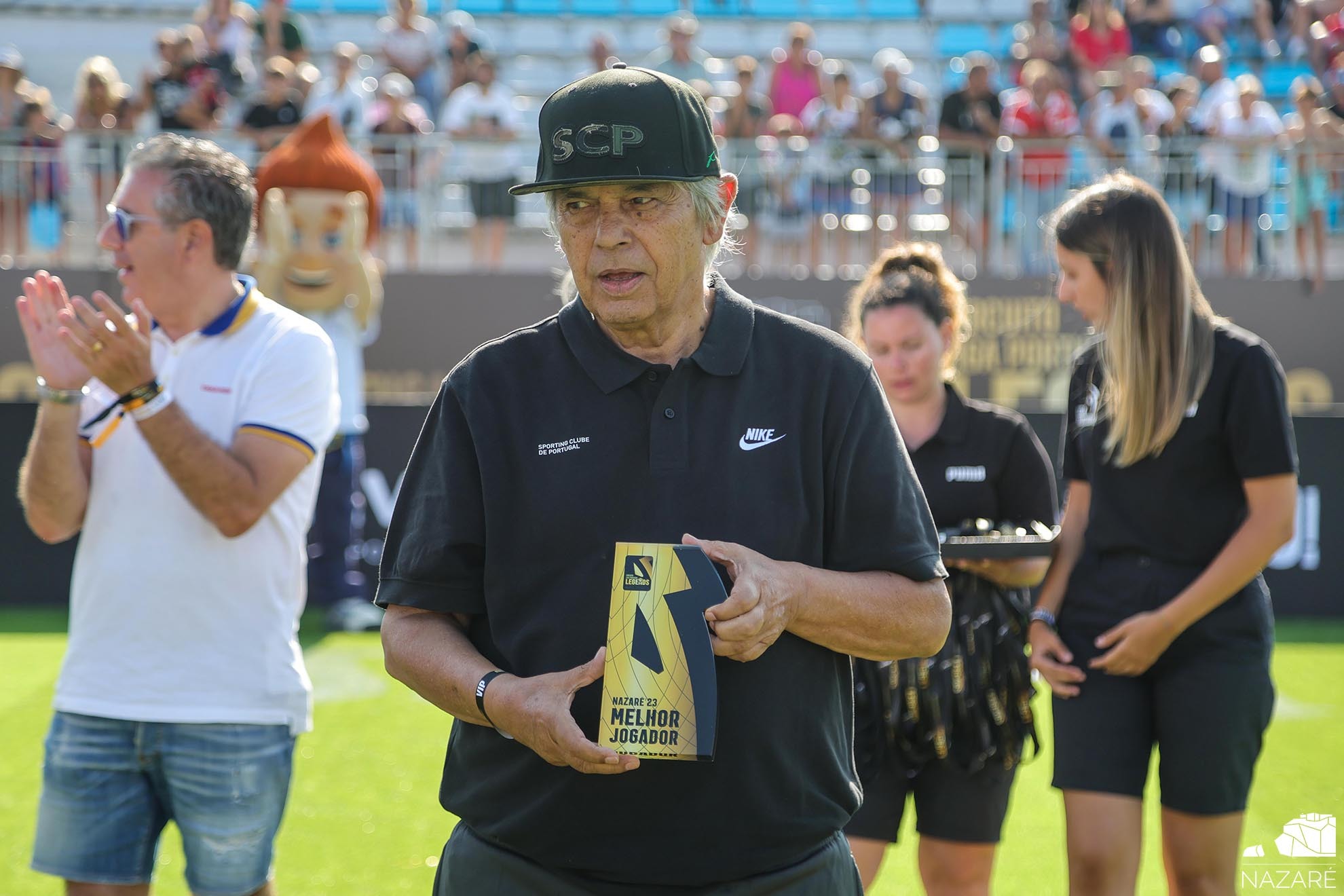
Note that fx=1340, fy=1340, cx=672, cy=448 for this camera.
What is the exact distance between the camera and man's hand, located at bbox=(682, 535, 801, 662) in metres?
1.87

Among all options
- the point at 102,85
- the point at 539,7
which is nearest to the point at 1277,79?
the point at 539,7

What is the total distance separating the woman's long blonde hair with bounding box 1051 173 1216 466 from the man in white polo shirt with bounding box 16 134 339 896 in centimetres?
192

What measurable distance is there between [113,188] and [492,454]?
1107 cm

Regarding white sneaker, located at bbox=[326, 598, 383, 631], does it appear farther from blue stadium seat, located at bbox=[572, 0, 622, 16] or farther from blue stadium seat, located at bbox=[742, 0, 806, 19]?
blue stadium seat, located at bbox=[742, 0, 806, 19]

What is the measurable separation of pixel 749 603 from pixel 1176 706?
1.79 meters

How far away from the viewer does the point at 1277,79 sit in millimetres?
15984

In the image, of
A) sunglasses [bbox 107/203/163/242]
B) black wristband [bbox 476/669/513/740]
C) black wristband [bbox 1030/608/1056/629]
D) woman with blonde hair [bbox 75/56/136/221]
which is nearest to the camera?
black wristband [bbox 476/669/513/740]

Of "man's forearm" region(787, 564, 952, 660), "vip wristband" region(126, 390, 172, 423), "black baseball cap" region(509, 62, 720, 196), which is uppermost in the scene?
"black baseball cap" region(509, 62, 720, 196)

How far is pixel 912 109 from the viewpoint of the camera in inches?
492

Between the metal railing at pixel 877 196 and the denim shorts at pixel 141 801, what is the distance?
967 centimetres

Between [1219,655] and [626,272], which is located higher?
[626,272]

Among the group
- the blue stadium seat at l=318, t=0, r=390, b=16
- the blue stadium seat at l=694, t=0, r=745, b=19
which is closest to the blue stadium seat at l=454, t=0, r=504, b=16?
the blue stadium seat at l=318, t=0, r=390, b=16

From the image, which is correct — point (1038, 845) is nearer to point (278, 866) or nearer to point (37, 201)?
point (278, 866)

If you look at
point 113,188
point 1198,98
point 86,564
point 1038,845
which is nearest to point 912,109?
point 1198,98
